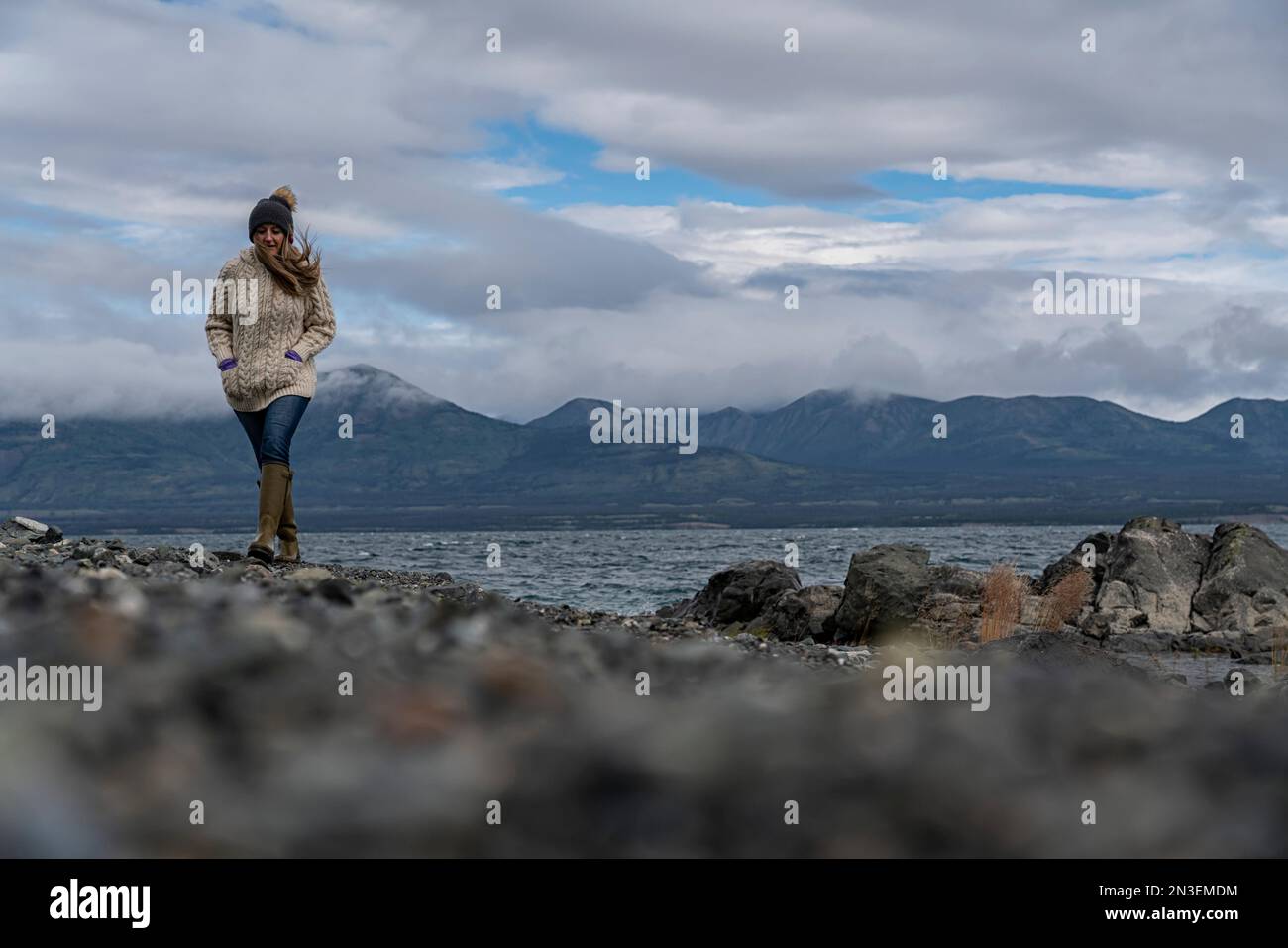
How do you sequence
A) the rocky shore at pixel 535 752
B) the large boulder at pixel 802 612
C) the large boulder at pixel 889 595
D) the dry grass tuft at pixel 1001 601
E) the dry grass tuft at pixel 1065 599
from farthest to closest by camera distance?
the dry grass tuft at pixel 1065 599
the large boulder at pixel 802 612
the large boulder at pixel 889 595
the dry grass tuft at pixel 1001 601
the rocky shore at pixel 535 752

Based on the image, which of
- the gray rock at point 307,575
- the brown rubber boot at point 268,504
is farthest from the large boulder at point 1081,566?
the gray rock at point 307,575

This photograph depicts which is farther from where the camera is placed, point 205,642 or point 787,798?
point 205,642

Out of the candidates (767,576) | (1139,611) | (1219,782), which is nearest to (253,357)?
(1219,782)

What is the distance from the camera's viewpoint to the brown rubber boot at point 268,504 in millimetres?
11492

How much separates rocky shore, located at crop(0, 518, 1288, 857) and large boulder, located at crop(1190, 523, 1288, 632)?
1714 centimetres

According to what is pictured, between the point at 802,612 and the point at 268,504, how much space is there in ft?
32.0

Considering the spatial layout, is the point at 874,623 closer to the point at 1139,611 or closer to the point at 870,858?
the point at 1139,611

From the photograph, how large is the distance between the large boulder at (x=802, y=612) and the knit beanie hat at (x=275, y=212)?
9732 millimetres

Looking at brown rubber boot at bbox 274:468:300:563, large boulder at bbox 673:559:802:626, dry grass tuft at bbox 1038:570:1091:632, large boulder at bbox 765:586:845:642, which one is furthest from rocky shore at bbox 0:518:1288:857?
large boulder at bbox 673:559:802:626

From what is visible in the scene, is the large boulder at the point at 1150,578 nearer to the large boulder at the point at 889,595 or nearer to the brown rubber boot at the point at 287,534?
the large boulder at the point at 889,595

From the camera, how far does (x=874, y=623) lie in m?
17.7

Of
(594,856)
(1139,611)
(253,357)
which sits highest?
(253,357)

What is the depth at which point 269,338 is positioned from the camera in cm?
1165
